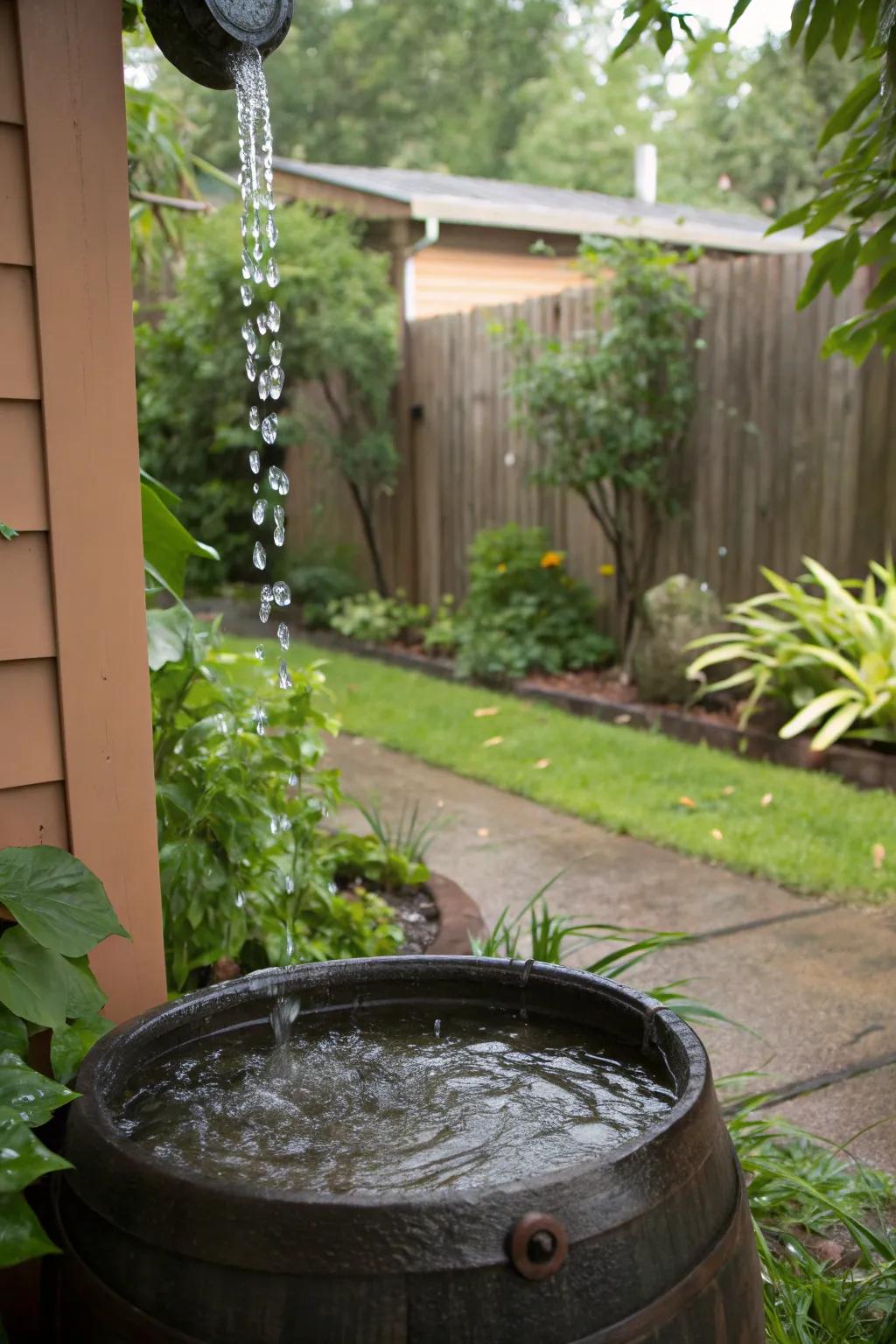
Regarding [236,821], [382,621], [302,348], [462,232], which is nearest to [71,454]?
[236,821]

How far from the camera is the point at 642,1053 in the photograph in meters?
1.63

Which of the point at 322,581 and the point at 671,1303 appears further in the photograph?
the point at 322,581

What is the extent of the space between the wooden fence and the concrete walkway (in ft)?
7.64

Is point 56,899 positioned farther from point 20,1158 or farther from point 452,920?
point 452,920

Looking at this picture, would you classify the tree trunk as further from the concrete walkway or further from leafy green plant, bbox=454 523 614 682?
the concrete walkway

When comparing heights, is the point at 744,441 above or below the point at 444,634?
above

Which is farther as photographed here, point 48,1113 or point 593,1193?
point 48,1113

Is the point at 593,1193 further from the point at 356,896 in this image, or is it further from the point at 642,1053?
the point at 356,896

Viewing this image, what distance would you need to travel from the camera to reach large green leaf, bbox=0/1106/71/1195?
1259 millimetres

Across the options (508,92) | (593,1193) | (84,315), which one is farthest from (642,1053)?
(508,92)

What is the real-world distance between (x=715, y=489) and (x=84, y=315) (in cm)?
548

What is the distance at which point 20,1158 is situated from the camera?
4.21ft

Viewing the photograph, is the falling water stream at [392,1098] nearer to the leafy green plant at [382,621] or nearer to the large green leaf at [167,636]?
the large green leaf at [167,636]

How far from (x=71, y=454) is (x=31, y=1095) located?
93cm
